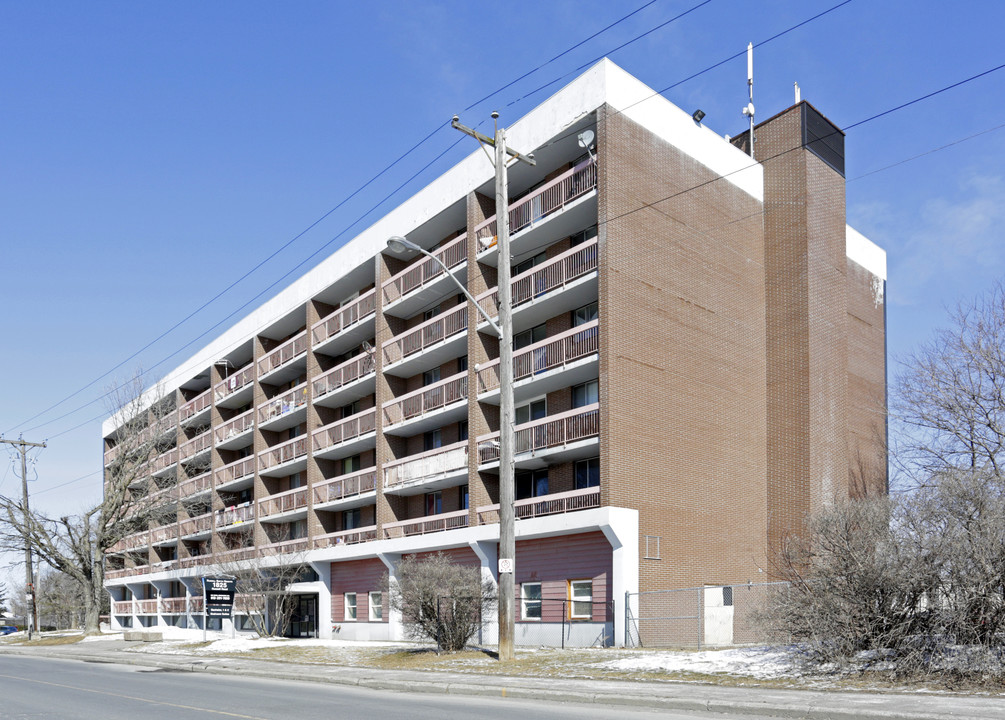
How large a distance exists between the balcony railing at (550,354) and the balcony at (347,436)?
902 centimetres

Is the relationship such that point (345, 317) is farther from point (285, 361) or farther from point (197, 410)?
point (197, 410)

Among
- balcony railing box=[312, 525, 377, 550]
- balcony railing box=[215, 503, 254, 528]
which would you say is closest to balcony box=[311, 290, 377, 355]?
balcony railing box=[312, 525, 377, 550]

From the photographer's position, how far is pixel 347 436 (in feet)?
145

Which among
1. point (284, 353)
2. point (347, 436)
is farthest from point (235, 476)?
point (347, 436)

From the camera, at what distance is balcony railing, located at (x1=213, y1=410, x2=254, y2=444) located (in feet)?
179

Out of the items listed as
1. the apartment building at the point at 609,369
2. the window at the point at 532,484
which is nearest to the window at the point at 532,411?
the apartment building at the point at 609,369

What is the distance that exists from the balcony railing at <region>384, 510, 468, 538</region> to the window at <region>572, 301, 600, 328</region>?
8.18 m

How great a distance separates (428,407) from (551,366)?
7.88 metres

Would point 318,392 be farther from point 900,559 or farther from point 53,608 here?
point 53,608

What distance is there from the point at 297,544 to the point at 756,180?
27.7m

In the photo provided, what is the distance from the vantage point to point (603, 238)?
29.9 m

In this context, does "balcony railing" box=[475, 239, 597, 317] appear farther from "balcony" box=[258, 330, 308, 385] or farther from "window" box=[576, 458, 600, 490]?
"balcony" box=[258, 330, 308, 385]

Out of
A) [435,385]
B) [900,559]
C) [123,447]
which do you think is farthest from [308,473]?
[900,559]

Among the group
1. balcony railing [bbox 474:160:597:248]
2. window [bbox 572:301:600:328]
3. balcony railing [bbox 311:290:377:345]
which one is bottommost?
window [bbox 572:301:600:328]
